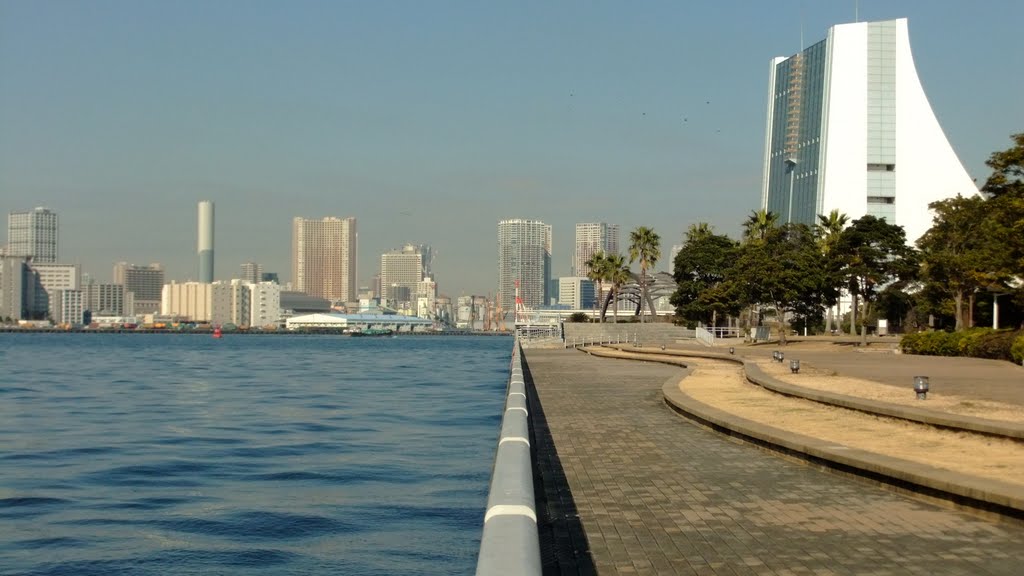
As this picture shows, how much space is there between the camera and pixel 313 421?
84.5ft

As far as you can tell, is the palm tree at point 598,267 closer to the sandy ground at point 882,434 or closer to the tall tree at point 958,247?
the tall tree at point 958,247

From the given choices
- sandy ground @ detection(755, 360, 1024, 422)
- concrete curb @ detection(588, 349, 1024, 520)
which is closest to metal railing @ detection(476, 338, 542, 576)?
concrete curb @ detection(588, 349, 1024, 520)

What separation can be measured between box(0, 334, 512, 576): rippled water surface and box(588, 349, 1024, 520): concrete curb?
3.74m

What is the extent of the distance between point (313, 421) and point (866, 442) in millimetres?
15438

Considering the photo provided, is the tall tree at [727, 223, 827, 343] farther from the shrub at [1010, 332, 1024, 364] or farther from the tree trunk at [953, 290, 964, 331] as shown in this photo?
the shrub at [1010, 332, 1024, 364]

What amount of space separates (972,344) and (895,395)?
22.9 metres

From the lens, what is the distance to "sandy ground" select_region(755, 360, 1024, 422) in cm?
1650

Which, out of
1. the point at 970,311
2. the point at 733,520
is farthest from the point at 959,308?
the point at 733,520

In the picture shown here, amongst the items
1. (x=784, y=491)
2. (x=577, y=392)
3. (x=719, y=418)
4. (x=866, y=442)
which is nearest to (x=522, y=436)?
(x=784, y=491)

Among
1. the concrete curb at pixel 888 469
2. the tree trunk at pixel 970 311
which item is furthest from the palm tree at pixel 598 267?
the concrete curb at pixel 888 469

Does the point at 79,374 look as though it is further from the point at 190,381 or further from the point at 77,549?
the point at 77,549

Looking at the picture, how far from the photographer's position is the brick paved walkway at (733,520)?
734cm

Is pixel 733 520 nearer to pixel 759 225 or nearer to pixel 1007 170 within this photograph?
pixel 1007 170

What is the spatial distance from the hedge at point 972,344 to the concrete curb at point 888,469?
21966mm
